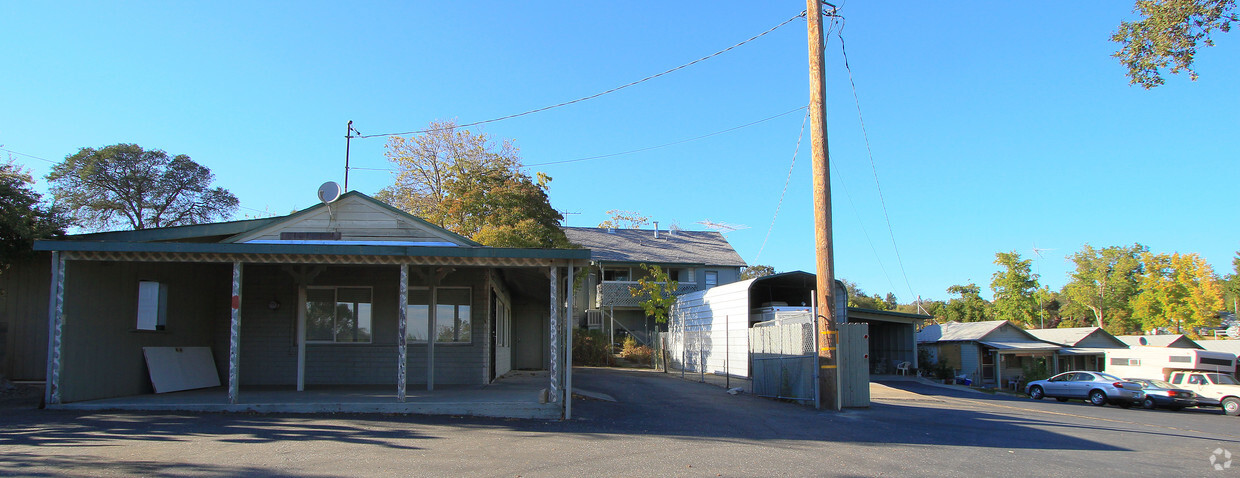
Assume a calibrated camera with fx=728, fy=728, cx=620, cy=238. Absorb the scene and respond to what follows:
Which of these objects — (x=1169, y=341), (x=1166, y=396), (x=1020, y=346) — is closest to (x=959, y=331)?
(x=1020, y=346)

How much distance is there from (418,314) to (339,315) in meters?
1.54

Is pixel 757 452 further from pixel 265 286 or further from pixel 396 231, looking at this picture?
pixel 265 286

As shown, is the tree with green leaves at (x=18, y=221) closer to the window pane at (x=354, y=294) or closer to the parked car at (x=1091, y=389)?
the window pane at (x=354, y=294)

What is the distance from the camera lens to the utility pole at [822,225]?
13914mm

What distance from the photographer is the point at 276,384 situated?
14320 mm

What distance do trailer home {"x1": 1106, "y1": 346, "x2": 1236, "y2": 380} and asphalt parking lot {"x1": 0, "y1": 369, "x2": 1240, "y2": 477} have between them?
13895 millimetres

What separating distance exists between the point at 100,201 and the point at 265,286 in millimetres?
23127

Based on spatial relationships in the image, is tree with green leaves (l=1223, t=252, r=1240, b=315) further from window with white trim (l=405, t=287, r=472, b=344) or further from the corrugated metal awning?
window with white trim (l=405, t=287, r=472, b=344)

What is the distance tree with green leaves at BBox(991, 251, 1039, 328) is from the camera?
49.9 metres

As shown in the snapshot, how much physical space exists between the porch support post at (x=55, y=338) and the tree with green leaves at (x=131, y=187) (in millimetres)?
24930

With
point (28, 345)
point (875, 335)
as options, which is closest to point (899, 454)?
point (28, 345)

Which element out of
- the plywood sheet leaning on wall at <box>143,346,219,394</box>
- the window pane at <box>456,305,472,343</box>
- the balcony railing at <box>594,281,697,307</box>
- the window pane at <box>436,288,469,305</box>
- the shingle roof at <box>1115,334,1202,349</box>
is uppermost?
the balcony railing at <box>594,281,697,307</box>

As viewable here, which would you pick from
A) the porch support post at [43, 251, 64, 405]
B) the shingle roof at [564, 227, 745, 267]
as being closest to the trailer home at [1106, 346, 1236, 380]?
the shingle roof at [564, 227, 745, 267]

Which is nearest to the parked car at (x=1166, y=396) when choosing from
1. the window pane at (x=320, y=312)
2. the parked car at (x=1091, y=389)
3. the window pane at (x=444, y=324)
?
the parked car at (x=1091, y=389)
